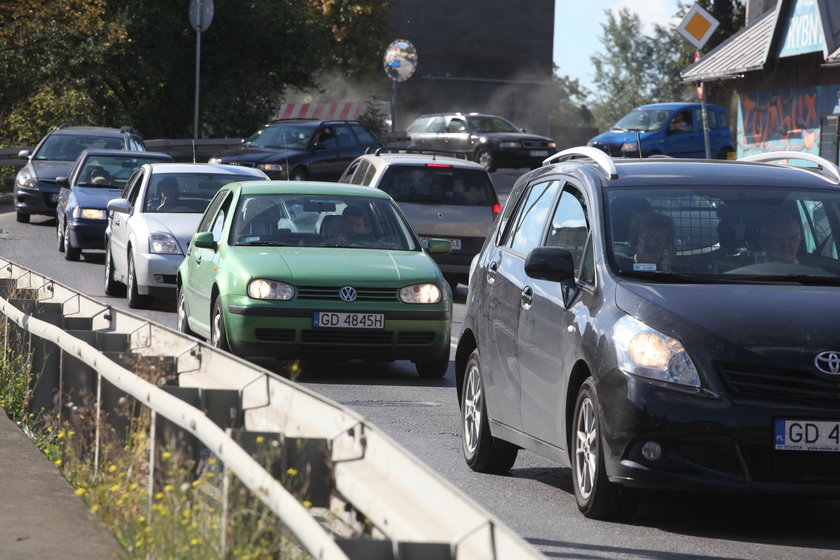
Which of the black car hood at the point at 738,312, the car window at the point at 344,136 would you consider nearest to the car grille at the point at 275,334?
the black car hood at the point at 738,312

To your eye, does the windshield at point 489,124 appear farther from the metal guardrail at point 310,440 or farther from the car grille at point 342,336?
the metal guardrail at point 310,440

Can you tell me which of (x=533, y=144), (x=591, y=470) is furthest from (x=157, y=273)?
(x=533, y=144)

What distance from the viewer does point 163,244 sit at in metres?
17.0

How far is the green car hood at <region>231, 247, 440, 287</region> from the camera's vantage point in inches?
483

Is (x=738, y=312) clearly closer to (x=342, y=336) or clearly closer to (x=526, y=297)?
(x=526, y=297)

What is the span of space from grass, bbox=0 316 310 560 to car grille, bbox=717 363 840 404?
7.42 feet

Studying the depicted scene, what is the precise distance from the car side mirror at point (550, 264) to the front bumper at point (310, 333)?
15.9 feet

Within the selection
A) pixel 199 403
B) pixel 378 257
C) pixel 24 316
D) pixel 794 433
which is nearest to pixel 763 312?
pixel 794 433

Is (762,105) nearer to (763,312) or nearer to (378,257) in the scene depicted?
(378,257)

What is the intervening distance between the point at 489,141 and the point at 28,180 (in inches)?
736

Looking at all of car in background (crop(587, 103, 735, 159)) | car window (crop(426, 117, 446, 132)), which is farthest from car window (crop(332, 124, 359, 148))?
car window (crop(426, 117, 446, 132))

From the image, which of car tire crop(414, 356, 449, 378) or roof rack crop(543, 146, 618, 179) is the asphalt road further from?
roof rack crop(543, 146, 618, 179)

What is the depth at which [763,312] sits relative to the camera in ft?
22.5

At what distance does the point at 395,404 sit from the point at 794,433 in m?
4.89
